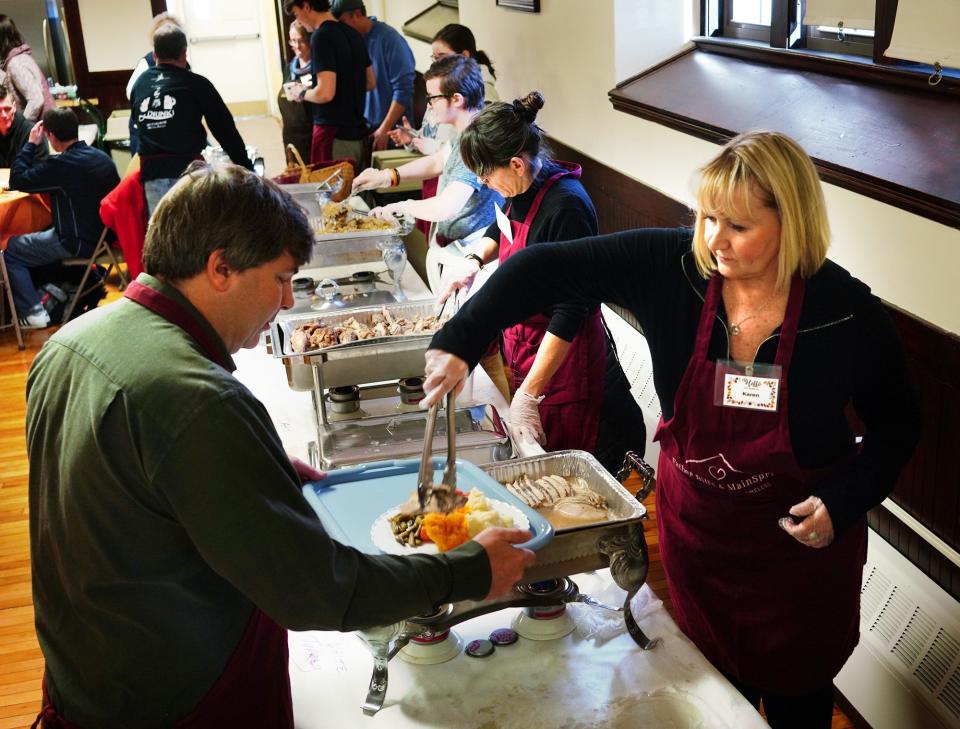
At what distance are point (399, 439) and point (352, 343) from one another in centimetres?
28

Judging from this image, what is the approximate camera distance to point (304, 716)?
60.7 inches

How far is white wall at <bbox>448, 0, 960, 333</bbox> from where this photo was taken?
2119 millimetres

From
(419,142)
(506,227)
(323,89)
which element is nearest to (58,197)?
(323,89)

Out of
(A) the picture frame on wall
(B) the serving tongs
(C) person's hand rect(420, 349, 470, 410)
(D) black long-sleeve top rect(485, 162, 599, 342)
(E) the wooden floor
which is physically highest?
(A) the picture frame on wall

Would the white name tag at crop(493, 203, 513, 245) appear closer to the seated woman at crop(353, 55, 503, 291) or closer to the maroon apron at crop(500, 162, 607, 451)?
the maroon apron at crop(500, 162, 607, 451)

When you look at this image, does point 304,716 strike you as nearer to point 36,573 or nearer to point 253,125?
point 36,573

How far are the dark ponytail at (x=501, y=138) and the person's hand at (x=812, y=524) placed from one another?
118 cm

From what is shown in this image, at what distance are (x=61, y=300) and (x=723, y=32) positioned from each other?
4145 millimetres

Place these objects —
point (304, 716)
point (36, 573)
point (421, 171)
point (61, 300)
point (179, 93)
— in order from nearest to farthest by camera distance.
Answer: point (36, 573)
point (304, 716)
point (421, 171)
point (179, 93)
point (61, 300)

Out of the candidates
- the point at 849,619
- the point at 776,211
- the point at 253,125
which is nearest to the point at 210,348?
the point at 776,211

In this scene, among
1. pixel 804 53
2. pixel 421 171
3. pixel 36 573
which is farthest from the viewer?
pixel 421 171

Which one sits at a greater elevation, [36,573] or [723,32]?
[723,32]

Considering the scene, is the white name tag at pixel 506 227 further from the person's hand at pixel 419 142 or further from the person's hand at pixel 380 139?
the person's hand at pixel 380 139

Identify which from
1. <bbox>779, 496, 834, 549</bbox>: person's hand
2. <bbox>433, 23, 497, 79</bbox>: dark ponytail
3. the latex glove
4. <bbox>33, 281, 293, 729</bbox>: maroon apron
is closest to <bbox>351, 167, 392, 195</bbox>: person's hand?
<bbox>433, 23, 497, 79</bbox>: dark ponytail
